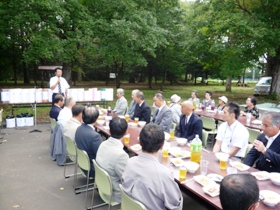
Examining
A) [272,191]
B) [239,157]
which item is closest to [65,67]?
[239,157]

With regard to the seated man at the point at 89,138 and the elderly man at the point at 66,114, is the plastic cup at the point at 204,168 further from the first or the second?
the elderly man at the point at 66,114

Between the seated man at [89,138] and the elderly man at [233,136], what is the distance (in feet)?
6.10

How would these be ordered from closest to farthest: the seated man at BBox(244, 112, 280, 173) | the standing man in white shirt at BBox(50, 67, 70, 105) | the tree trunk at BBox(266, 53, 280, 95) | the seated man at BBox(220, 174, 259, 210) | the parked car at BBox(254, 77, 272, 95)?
the seated man at BBox(220, 174, 259, 210) → the seated man at BBox(244, 112, 280, 173) → the standing man in white shirt at BBox(50, 67, 70, 105) → the tree trunk at BBox(266, 53, 280, 95) → the parked car at BBox(254, 77, 272, 95)

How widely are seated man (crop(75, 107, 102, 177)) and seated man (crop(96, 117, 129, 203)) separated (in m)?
0.63

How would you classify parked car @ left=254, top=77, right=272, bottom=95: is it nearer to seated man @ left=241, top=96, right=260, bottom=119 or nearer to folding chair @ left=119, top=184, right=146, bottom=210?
seated man @ left=241, top=96, right=260, bottom=119

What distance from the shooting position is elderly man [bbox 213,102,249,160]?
3.37m

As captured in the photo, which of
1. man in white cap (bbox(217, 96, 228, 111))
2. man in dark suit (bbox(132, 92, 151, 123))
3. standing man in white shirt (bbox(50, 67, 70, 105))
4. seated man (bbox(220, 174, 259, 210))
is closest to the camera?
seated man (bbox(220, 174, 259, 210))


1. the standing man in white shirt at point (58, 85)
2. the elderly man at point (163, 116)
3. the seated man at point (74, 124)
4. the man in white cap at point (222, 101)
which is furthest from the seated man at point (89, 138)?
the man in white cap at point (222, 101)

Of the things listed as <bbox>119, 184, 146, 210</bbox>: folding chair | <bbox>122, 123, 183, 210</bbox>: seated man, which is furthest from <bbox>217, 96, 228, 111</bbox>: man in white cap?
<bbox>119, 184, 146, 210</bbox>: folding chair

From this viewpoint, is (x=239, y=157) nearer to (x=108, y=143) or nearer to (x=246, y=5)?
(x=108, y=143)

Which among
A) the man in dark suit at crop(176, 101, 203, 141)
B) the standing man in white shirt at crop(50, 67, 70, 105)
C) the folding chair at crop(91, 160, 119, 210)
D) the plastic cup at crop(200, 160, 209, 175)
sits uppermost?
the standing man in white shirt at crop(50, 67, 70, 105)

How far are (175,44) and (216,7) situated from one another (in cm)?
519

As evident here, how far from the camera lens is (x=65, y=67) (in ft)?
43.1

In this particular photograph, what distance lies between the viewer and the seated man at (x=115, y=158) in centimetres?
258
